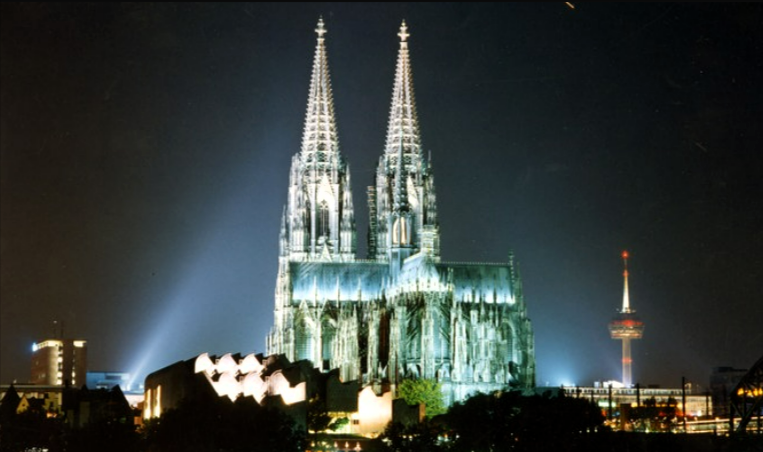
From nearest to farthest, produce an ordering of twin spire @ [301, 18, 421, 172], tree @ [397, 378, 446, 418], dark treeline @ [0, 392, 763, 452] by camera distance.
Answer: dark treeline @ [0, 392, 763, 452] < tree @ [397, 378, 446, 418] < twin spire @ [301, 18, 421, 172]

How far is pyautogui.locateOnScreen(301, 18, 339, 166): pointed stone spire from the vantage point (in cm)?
18038

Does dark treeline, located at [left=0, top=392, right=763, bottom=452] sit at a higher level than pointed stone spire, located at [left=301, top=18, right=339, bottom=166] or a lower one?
lower

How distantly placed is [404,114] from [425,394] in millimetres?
40450

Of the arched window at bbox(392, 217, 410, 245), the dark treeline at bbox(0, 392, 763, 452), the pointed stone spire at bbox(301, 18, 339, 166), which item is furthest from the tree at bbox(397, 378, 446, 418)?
the pointed stone spire at bbox(301, 18, 339, 166)

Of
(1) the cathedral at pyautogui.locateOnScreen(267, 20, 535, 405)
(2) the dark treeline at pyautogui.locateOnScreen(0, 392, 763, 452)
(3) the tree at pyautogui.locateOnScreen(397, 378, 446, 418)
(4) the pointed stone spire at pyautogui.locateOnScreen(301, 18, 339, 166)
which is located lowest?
(2) the dark treeline at pyautogui.locateOnScreen(0, 392, 763, 452)

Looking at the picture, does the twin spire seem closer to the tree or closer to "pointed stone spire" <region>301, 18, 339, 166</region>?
"pointed stone spire" <region>301, 18, 339, 166</region>

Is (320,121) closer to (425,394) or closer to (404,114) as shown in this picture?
(404,114)

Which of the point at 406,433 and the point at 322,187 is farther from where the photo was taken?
the point at 322,187

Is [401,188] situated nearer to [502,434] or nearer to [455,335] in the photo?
[455,335]

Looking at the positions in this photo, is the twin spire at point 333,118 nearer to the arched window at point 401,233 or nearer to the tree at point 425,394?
the arched window at point 401,233

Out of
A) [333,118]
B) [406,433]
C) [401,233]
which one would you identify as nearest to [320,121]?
[333,118]

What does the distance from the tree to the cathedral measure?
1.64m

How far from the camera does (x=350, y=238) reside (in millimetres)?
179500

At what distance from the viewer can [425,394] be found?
150m
